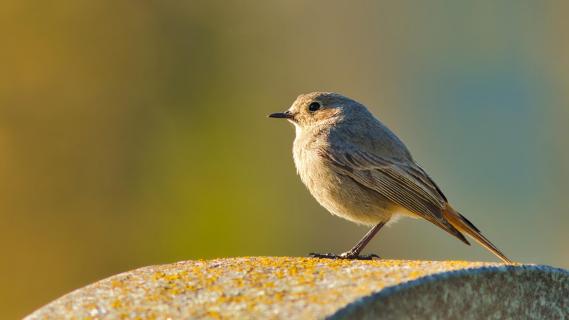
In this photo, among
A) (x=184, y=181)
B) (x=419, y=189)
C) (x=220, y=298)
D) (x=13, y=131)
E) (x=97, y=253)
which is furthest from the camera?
(x=184, y=181)

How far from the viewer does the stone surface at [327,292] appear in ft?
10.4

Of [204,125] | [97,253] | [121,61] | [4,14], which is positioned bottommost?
[97,253]

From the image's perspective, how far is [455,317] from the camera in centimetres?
336

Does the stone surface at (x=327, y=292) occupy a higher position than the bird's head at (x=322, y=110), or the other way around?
the bird's head at (x=322, y=110)

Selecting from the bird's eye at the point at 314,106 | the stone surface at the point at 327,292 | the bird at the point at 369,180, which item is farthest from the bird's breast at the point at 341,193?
the stone surface at the point at 327,292

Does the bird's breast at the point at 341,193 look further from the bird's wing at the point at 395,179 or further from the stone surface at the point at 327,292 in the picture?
the stone surface at the point at 327,292

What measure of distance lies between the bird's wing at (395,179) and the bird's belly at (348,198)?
46 millimetres

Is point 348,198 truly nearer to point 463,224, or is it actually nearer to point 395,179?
point 395,179

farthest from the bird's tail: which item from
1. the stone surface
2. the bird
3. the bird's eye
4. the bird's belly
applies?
the stone surface

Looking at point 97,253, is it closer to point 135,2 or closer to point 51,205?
point 51,205

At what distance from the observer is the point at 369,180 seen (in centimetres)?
625

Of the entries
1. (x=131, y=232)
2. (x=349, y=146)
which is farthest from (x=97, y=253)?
(x=349, y=146)

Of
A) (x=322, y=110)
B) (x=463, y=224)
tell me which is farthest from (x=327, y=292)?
(x=322, y=110)

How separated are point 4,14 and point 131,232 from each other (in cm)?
551
